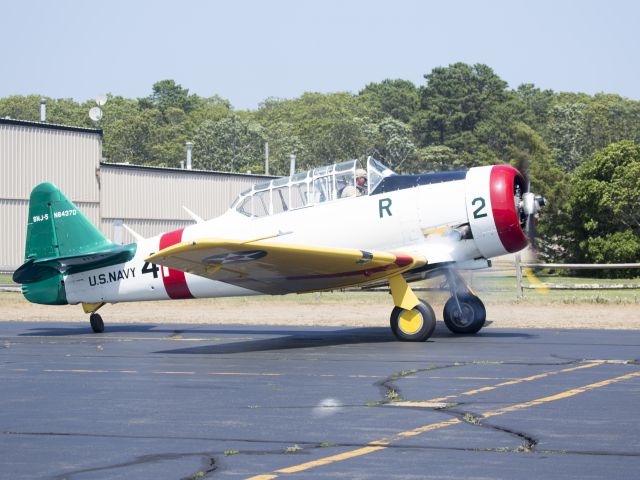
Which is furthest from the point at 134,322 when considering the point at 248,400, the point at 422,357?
the point at 248,400

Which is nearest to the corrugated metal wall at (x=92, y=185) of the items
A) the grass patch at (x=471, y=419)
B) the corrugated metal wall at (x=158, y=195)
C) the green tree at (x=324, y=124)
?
the corrugated metal wall at (x=158, y=195)

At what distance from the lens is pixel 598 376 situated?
1211cm

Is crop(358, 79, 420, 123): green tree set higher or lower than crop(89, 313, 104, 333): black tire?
higher

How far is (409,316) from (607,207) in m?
29.9

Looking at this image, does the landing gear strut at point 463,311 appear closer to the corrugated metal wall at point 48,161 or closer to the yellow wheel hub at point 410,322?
the yellow wheel hub at point 410,322

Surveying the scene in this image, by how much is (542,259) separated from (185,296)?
31243 mm

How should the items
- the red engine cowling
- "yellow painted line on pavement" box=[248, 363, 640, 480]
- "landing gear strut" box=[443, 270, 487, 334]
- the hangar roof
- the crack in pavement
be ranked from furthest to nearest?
the hangar roof → "landing gear strut" box=[443, 270, 487, 334] → the red engine cowling → "yellow painted line on pavement" box=[248, 363, 640, 480] → the crack in pavement

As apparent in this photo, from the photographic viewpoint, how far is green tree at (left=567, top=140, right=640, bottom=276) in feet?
144

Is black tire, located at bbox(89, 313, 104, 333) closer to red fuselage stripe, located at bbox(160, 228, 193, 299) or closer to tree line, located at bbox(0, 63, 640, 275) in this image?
red fuselage stripe, located at bbox(160, 228, 193, 299)

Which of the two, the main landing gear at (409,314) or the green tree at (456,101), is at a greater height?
the green tree at (456,101)

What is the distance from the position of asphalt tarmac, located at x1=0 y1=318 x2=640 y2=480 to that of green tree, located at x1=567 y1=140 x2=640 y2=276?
27880 millimetres

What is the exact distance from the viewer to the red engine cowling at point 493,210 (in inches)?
666

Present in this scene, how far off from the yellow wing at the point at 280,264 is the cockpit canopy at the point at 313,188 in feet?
4.55

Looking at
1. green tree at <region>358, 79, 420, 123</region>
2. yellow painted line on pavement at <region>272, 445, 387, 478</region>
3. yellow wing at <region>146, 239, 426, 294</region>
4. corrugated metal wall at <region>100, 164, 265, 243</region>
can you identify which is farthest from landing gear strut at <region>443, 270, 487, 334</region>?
green tree at <region>358, 79, 420, 123</region>
